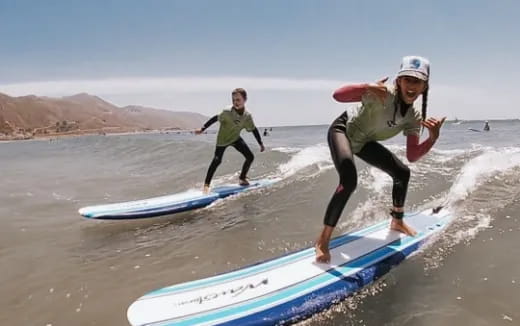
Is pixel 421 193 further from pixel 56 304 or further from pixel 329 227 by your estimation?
pixel 56 304

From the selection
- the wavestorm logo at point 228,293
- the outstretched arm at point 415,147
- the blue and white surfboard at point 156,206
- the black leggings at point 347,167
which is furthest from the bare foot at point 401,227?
the blue and white surfboard at point 156,206

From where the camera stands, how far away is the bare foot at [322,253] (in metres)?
3.90

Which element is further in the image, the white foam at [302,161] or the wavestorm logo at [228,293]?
the white foam at [302,161]

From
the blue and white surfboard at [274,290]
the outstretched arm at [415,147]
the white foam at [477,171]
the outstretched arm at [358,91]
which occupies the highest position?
the outstretched arm at [358,91]

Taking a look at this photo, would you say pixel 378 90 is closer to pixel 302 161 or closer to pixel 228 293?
pixel 228 293

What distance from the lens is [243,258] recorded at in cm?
487

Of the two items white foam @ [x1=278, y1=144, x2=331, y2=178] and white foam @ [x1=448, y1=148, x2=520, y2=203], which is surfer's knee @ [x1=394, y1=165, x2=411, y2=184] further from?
white foam @ [x1=278, y1=144, x2=331, y2=178]

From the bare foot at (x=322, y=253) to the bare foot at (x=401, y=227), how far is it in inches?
56.7

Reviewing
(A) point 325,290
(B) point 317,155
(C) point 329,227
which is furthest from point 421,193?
(B) point 317,155

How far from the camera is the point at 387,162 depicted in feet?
15.1

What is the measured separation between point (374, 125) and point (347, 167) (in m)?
0.64

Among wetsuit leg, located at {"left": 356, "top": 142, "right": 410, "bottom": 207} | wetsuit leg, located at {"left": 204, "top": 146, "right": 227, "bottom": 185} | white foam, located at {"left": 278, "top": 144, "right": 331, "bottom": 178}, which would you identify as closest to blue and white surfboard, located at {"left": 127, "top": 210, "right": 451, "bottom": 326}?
wetsuit leg, located at {"left": 356, "top": 142, "right": 410, "bottom": 207}

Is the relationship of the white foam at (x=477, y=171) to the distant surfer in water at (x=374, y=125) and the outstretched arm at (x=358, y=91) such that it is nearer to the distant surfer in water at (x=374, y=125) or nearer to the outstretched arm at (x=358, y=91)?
the distant surfer in water at (x=374, y=125)

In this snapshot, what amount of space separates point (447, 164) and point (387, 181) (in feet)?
10.5
